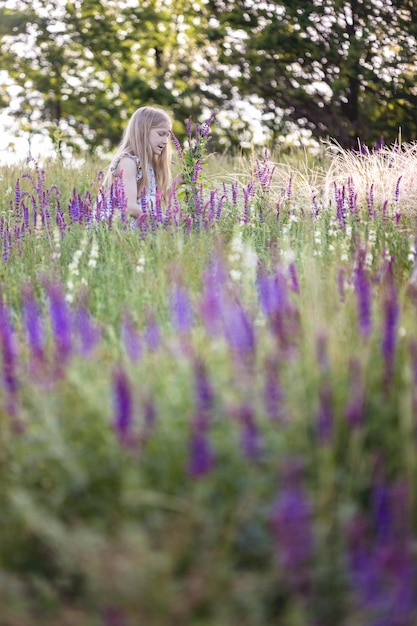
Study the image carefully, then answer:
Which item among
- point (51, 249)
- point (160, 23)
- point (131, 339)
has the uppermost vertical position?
point (160, 23)

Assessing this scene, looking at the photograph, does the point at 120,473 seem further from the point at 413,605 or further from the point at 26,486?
the point at 413,605

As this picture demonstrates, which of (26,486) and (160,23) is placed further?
(160,23)

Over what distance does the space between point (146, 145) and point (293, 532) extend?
5.31m

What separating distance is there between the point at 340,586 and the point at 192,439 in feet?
1.55

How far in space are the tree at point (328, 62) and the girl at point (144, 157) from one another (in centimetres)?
590

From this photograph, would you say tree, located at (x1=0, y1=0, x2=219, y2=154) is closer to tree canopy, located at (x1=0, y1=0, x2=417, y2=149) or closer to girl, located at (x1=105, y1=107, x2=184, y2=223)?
tree canopy, located at (x1=0, y1=0, x2=417, y2=149)

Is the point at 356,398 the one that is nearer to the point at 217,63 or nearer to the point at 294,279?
the point at 294,279

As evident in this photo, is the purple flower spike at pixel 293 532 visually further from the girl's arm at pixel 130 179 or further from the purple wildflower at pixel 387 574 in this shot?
the girl's arm at pixel 130 179

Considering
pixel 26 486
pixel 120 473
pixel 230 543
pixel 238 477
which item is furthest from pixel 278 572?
pixel 26 486

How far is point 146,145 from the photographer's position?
6578 mm

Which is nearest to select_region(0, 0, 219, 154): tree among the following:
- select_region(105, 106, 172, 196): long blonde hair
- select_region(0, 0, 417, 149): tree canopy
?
select_region(0, 0, 417, 149): tree canopy

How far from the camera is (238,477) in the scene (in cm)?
196

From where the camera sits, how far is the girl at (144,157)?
21.1ft

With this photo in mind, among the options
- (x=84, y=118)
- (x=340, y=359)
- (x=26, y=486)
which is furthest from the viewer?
(x=84, y=118)
